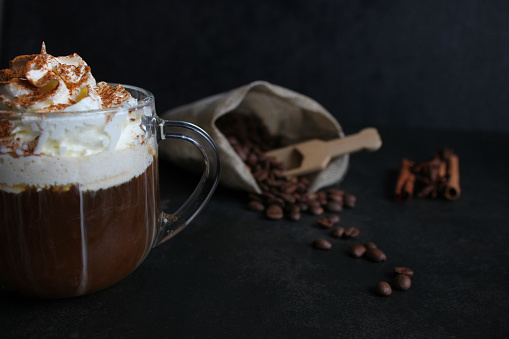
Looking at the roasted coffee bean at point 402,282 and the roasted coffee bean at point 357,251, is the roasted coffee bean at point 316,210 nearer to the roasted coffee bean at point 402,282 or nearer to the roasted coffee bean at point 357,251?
the roasted coffee bean at point 357,251

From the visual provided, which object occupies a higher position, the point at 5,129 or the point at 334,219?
the point at 5,129

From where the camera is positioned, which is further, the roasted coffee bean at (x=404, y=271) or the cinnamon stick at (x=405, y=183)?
the cinnamon stick at (x=405, y=183)

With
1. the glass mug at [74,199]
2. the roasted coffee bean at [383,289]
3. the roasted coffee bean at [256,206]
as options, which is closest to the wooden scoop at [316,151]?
the roasted coffee bean at [256,206]

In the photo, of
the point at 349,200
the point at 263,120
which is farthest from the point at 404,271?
the point at 263,120

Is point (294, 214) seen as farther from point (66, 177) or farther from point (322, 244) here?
point (66, 177)

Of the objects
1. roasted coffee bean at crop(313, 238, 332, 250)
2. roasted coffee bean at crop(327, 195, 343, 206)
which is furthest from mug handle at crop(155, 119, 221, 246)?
roasted coffee bean at crop(327, 195, 343, 206)

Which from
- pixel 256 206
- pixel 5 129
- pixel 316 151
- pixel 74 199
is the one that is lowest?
pixel 256 206

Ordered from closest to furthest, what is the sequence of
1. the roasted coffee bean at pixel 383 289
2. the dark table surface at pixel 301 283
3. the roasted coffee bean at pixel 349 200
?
the dark table surface at pixel 301 283, the roasted coffee bean at pixel 383 289, the roasted coffee bean at pixel 349 200

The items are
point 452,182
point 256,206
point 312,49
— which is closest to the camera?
point 256,206
